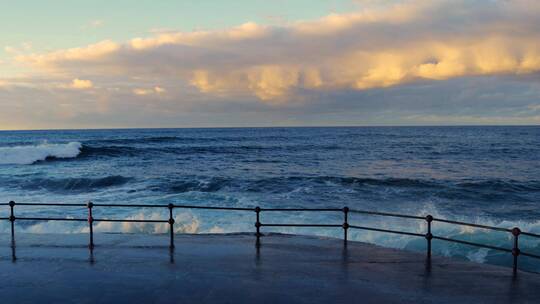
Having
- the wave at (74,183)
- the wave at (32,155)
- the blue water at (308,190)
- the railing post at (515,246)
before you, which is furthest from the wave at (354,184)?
the wave at (32,155)

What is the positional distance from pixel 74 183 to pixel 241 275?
80.3 ft

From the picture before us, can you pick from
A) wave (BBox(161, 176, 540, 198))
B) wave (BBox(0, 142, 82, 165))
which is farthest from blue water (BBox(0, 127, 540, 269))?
wave (BBox(0, 142, 82, 165))

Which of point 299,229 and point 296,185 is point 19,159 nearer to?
point 296,185

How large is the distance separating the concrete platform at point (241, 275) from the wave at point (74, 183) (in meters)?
18.6

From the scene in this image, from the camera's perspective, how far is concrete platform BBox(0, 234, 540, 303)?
19.2ft

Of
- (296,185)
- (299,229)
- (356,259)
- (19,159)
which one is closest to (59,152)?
(19,159)

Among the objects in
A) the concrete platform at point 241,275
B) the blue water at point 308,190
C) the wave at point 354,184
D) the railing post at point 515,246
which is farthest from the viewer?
the wave at point 354,184

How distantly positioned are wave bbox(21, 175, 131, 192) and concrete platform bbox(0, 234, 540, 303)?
18559 mm

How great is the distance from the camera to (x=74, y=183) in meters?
27.7

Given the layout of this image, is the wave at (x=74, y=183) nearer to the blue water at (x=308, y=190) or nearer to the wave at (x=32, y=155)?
the blue water at (x=308, y=190)

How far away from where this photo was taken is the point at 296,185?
27109mm

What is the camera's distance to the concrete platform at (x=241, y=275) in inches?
231

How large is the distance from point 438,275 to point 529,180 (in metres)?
26.9

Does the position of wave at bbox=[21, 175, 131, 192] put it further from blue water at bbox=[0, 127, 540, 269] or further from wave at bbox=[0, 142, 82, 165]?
wave at bbox=[0, 142, 82, 165]
